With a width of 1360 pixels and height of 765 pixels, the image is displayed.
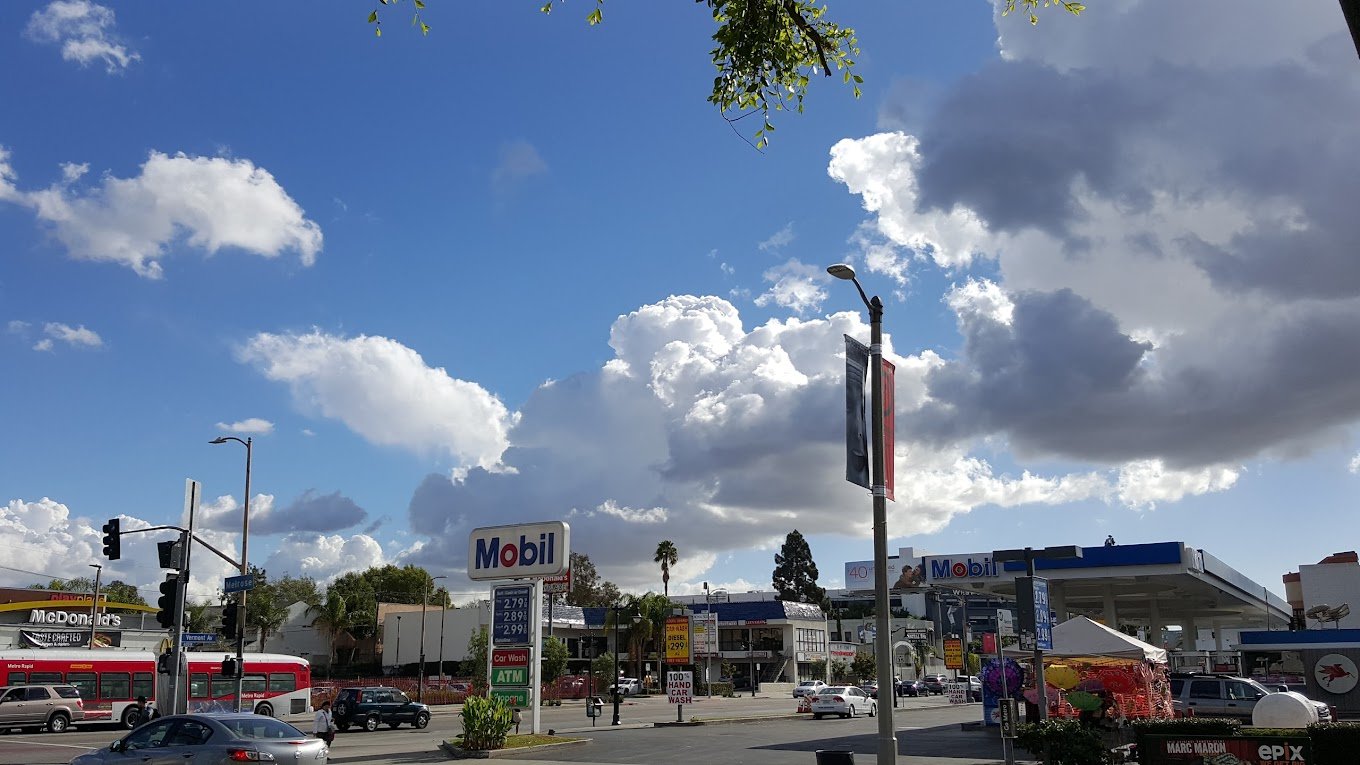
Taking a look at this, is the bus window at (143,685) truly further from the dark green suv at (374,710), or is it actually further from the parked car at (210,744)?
the parked car at (210,744)

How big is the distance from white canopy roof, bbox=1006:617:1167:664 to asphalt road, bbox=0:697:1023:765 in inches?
123

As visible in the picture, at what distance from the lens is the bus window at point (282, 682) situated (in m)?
44.2

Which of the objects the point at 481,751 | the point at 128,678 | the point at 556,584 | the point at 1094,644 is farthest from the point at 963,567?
the point at 128,678

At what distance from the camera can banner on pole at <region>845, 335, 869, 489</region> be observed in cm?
1405

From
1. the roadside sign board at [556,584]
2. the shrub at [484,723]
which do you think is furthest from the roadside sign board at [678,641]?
the shrub at [484,723]

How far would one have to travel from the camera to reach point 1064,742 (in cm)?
1638

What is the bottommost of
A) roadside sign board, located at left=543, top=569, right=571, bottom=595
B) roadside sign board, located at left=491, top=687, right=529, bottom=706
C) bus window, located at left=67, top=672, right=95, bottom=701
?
bus window, located at left=67, top=672, right=95, bottom=701

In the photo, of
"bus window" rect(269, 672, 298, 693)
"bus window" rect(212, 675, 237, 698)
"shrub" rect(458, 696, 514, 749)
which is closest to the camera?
"shrub" rect(458, 696, 514, 749)

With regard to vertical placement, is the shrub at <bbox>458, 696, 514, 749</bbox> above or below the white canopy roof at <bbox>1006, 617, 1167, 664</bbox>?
below

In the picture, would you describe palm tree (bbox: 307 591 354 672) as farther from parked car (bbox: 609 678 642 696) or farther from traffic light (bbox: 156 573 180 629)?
traffic light (bbox: 156 573 180 629)

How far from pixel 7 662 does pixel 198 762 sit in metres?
30.1

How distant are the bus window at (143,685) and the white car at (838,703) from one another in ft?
90.6

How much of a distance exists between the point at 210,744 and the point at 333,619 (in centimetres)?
7812

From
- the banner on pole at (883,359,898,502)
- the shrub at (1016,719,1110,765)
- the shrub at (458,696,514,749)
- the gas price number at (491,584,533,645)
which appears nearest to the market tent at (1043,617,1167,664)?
the shrub at (1016,719,1110,765)
